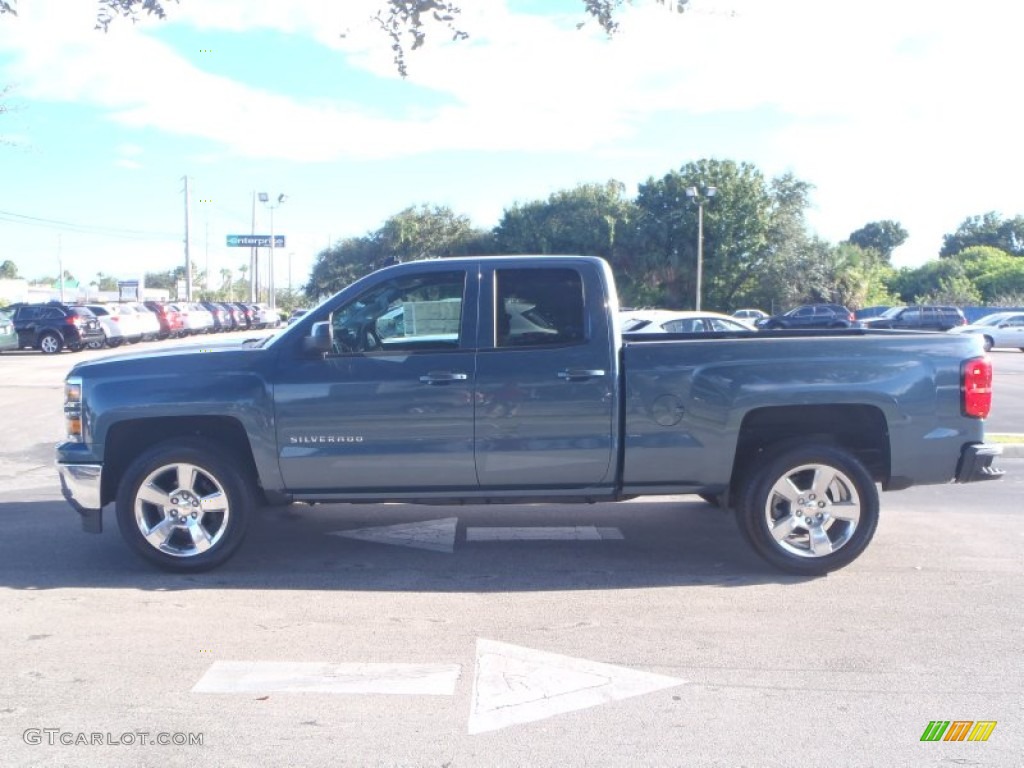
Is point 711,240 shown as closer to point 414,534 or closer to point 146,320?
point 146,320

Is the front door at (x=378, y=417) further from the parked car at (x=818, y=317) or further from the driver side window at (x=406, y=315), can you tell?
the parked car at (x=818, y=317)

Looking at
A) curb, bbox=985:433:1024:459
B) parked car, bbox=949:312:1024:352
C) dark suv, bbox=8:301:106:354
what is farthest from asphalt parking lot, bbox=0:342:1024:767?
parked car, bbox=949:312:1024:352

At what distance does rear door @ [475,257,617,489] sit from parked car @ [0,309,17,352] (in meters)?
29.3

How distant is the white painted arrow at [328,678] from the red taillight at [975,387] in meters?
3.68

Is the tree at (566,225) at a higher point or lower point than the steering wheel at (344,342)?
higher

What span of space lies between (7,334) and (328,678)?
3057 centimetres

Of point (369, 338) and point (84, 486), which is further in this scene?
point (369, 338)

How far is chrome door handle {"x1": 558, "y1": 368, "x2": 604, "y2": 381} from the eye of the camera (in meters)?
6.24

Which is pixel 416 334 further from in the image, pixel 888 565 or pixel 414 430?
pixel 888 565

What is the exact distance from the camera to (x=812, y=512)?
639 cm

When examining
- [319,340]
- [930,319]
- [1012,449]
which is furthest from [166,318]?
[319,340]

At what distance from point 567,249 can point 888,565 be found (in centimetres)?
4425

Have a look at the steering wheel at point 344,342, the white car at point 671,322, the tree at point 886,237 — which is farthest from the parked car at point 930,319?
the tree at point 886,237

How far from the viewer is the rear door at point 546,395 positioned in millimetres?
6246
